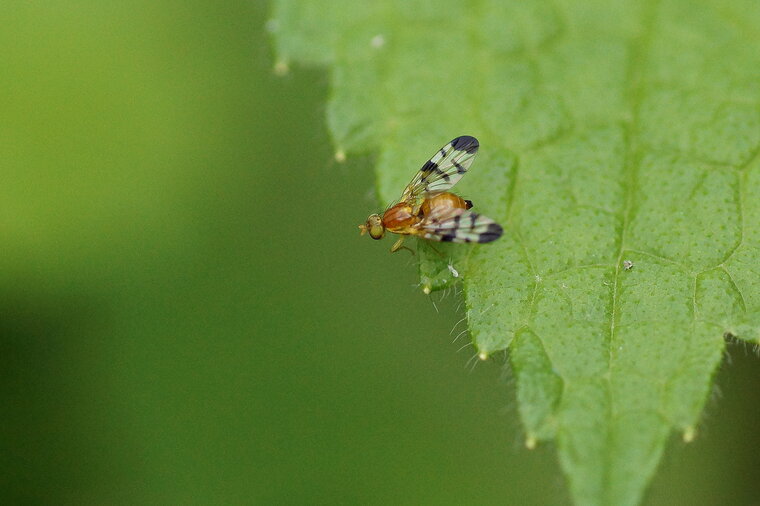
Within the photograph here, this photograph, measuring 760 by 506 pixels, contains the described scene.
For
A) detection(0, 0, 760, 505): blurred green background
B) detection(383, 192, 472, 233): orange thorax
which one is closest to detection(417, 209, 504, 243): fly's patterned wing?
detection(383, 192, 472, 233): orange thorax

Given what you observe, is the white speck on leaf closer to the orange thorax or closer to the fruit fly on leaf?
the fruit fly on leaf

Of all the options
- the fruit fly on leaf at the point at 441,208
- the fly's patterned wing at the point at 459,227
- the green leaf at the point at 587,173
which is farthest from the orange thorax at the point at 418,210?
the green leaf at the point at 587,173

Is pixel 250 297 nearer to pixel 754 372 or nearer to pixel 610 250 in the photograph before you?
pixel 610 250

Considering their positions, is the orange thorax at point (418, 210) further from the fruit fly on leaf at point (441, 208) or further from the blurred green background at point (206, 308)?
the blurred green background at point (206, 308)

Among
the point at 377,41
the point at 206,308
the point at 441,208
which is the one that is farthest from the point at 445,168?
the point at 206,308

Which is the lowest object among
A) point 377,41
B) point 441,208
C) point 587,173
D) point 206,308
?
point 587,173

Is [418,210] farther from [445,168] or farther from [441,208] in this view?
[445,168]

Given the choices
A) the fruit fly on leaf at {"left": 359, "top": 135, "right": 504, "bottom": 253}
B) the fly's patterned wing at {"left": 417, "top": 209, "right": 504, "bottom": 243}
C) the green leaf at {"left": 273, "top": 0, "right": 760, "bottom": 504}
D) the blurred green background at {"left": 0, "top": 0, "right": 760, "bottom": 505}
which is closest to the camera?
the green leaf at {"left": 273, "top": 0, "right": 760, "bottom": 504}
